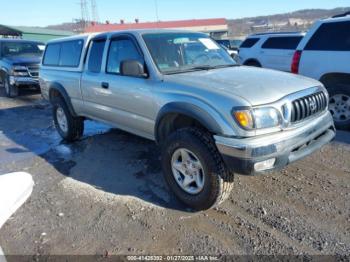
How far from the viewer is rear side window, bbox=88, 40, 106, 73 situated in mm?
4946

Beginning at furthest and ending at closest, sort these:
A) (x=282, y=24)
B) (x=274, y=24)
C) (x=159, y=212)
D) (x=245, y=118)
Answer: (x=282, y=24) → (x=274, y=24) → (x=159, y=212) → (x=245, y=118)

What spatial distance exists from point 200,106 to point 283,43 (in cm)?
850

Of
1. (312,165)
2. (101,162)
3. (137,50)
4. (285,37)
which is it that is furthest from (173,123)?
(285,37)

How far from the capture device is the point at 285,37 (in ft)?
35.2

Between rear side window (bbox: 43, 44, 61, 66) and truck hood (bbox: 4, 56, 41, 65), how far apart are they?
509 centimetres

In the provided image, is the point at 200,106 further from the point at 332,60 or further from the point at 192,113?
the point at 332,60

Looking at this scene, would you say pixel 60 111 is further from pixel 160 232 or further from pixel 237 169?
pixel 237 169

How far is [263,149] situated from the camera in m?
3.02

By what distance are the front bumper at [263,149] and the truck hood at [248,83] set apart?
364 mm

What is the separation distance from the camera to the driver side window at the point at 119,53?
4.32m

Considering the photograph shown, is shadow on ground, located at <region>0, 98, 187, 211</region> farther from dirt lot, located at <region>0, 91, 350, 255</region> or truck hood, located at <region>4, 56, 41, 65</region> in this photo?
truck hood, located at <region>4, 56, 41, 65</region>

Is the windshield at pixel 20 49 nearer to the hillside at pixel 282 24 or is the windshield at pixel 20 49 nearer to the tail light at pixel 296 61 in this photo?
the tail light at pixel 296 61

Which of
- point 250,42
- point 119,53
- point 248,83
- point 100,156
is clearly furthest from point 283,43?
point 248,83

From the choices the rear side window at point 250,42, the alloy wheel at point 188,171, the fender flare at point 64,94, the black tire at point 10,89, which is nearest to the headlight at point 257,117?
the alloy wheel at point 188,171
